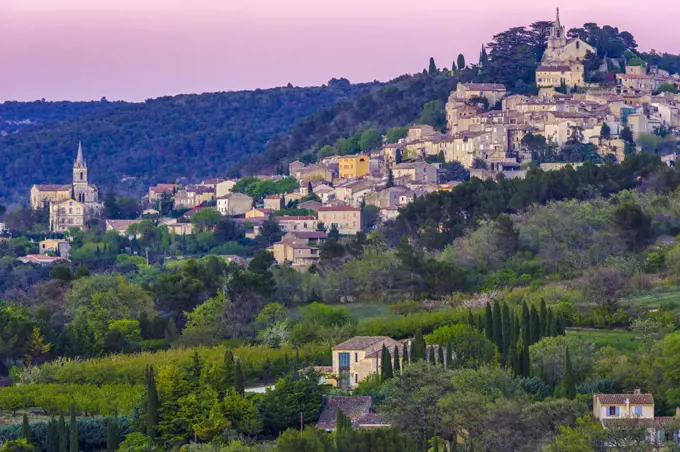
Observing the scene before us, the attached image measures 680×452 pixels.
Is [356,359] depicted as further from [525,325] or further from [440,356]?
[525,325]

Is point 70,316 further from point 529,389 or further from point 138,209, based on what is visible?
point 138,209

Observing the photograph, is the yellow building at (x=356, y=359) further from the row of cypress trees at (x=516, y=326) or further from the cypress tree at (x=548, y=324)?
the cypress tree at (x=548, y=324)

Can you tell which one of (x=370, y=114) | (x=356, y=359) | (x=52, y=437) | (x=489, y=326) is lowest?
(x=52, y=437)

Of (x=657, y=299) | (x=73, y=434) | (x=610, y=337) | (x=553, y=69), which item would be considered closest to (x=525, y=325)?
(x=610, y=337)

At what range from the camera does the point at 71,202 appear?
107562mm

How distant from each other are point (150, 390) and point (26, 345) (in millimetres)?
13054

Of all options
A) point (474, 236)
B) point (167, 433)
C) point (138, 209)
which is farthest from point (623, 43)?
point (167, 433)

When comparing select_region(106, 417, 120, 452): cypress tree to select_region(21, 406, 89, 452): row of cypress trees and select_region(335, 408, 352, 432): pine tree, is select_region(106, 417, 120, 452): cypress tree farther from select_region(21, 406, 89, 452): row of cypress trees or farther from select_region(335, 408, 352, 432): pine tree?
select_region(335, 408, 352, 432): pine tree

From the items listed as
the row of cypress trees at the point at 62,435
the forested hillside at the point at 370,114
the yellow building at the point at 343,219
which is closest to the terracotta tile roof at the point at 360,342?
the row of cypress trees at the point at 62,435

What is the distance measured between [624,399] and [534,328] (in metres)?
8.90

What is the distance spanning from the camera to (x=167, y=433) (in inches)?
Answer: 1786

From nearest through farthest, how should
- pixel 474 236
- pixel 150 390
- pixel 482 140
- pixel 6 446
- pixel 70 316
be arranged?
pixel 6 446, pixel 150 390, pixel 70 316, pixel 474 236, pixel 482 140

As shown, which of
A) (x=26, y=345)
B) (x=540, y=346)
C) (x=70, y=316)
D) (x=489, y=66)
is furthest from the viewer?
(x=489, y=66)

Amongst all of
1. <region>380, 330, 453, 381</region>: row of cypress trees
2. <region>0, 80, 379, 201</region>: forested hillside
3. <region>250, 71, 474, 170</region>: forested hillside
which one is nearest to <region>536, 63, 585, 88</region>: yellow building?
<region>250, 71, 474, 170</region>: forested hillside
